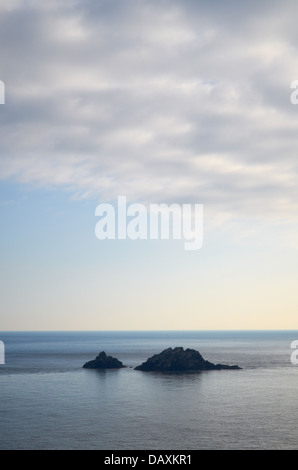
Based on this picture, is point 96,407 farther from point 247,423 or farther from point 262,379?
point 262,379

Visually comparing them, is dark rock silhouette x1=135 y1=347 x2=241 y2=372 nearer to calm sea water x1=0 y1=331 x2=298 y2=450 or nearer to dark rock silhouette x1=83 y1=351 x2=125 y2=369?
calm sea water x1=0 y1=331 x2=298 y2=450

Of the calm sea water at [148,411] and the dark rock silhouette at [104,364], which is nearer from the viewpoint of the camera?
the calm sea water at [148,411]

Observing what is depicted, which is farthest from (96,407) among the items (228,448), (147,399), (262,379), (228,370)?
(228,370)

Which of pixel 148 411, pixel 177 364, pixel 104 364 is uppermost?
pixel 148 411

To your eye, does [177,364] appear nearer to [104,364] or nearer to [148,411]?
[104,364]

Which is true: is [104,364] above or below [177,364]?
below

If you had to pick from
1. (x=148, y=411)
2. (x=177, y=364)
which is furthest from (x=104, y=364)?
(x=148, y=411)

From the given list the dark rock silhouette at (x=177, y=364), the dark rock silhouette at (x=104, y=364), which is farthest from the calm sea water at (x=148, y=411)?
the dark rock silhouette at (x=104, y=364)

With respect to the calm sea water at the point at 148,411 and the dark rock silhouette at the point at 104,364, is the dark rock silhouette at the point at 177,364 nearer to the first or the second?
the calm sea water at the point at 148,411

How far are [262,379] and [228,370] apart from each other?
70.0 ft

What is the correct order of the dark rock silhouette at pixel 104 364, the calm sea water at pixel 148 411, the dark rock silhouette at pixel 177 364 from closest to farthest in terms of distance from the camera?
1. the calm sea water at pixel 148 411
2. the dark rock silhouette at pixel 177 364
3. the dark rock silhouette at pixel 104 364

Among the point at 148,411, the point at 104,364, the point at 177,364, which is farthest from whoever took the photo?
the point at 104,364
